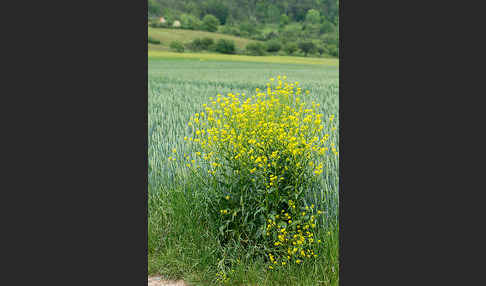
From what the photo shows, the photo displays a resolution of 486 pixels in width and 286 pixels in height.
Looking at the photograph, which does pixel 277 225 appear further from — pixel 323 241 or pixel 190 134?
pixel 190 134

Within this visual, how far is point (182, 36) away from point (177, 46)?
0.17m

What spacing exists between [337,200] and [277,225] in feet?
2.49

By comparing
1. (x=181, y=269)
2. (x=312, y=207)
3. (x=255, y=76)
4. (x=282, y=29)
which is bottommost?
(x=181, y=269)

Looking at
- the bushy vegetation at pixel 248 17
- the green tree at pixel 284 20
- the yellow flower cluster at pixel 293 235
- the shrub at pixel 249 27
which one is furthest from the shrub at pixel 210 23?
the yellow flower cluster at pixel 293 235

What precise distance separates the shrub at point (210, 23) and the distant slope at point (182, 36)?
0.07 metres

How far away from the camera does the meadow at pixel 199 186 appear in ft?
17.1

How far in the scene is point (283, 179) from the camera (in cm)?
534

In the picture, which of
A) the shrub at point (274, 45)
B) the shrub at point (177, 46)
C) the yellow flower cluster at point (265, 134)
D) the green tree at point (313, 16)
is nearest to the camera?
the yellow flower cluster at point (265, 134)

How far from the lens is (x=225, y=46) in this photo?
20.3ft

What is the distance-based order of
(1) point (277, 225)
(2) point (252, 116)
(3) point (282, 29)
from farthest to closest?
(3) point (282, 29)
(2) point (252, 116)
(1) point (277, 225)

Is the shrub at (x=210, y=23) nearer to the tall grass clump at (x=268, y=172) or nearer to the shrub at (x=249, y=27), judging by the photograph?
the shrub at (x=249, y=27)

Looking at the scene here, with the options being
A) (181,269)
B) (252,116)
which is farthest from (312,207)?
(181,269)

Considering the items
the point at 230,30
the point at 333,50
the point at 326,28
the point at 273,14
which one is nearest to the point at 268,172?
the point at 333,50

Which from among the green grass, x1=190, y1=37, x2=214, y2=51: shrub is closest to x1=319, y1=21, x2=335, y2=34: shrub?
the green grass
